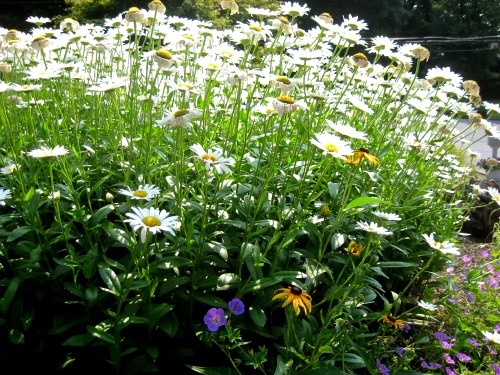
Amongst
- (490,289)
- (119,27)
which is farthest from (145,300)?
(490,289)

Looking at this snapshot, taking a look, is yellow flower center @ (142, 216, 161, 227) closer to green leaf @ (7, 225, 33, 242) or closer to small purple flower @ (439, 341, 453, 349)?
green leaf @ (7, 225, 33, 242)

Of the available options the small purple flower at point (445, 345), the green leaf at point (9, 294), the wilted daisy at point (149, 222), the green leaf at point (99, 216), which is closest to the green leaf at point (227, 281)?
the wilted daisy at point (149, 222)

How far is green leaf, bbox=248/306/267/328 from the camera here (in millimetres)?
1831

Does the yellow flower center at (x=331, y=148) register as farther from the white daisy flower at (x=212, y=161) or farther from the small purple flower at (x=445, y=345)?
the small purple flower at (x=445, y=345)

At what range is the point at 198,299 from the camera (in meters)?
1.84

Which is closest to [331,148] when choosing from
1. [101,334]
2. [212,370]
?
[212,370]

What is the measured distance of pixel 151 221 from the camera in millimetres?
1553

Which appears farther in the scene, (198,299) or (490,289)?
(490,289)

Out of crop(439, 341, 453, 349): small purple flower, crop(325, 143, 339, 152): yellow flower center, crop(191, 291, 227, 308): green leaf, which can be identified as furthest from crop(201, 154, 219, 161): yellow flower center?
crop(439, 341, 453, 349): small purple flower

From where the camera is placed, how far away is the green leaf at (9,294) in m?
1.79

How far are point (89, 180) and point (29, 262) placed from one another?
1.63 feet

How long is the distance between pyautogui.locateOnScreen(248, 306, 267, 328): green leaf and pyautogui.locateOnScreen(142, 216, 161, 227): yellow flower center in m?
0.53

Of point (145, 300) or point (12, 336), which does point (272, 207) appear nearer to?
point (145, 300)

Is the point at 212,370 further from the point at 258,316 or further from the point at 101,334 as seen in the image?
the point at 101,334
